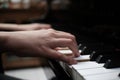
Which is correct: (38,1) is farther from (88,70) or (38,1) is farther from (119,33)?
(88,70)

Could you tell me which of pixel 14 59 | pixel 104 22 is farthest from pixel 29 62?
pixel 104 22

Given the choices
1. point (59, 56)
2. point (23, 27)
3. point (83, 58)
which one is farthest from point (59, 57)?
point (23, 27)

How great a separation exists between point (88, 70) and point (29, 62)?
2.25m

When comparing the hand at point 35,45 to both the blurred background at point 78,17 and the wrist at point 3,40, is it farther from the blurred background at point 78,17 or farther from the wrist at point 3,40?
the blurred background at point 78,17

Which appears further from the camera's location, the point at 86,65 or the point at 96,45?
the point at 96,45

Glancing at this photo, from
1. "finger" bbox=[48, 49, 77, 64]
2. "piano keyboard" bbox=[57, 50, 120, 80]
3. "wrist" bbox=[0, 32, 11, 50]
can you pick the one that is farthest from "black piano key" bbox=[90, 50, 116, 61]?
"wrist" bbox=[0, 32, 11, 50]

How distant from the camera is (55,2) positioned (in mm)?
2271

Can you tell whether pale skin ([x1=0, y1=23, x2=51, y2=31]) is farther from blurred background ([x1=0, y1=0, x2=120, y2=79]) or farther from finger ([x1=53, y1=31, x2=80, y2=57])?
finger ([x1=53, y1=31, x2=80, y2=57])

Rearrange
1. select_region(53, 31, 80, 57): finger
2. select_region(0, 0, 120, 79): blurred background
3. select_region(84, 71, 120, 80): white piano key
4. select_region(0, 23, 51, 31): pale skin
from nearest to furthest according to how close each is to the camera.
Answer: select_region(84, 71, 120, 80): white piano key < select_region(53, 31, 80, 57): finger < select_region(0, 0, 120, 79): blurred background < select_region(0, 23, 51, 31): pale skin

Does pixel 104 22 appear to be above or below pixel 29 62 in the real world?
above

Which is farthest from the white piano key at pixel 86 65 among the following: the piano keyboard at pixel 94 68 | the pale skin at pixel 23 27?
the pale skin at pixel 23 27

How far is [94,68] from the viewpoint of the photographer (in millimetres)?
622

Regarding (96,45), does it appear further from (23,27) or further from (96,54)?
(23,27)

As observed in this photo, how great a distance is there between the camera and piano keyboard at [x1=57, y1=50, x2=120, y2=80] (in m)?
0.56
